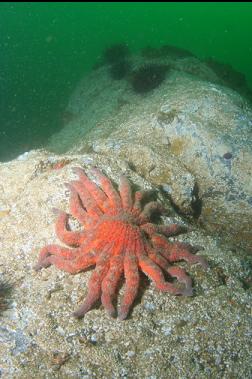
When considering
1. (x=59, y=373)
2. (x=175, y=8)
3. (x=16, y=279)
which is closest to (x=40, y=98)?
(x=16, y=279)

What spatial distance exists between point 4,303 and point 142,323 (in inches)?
75.1

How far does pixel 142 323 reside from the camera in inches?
175

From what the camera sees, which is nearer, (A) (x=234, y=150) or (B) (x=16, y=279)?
(B) (x=16, y=279)

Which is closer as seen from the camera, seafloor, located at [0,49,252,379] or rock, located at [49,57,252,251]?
seafloor, located at [0,49,252,379]

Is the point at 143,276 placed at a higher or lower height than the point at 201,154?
lower

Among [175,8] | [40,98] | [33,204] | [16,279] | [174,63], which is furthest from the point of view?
[175,8]

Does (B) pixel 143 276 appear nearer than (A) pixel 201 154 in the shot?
Yes

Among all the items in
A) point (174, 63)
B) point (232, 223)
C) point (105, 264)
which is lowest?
point (232, 223)

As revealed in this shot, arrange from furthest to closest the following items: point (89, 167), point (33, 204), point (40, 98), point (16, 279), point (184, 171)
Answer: point (40, 98) < point (184, 171) < point (89, 167) < point (33, 204) < point (16, 279)

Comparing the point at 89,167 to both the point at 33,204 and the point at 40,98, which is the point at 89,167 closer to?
the point at 33,204

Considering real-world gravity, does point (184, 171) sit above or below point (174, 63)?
below

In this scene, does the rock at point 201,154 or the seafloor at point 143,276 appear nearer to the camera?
the seafloor at point 143,276

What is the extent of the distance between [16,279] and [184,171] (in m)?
4.24

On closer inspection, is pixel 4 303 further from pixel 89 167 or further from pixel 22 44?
pixel 22 44
